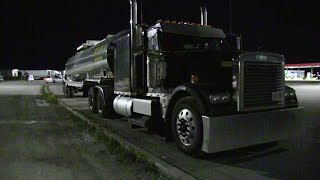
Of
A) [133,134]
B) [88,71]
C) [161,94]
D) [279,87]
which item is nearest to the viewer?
[279,87]

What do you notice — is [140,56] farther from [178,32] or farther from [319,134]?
[319,134]

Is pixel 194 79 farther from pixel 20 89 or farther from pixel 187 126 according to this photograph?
pixel 20 89

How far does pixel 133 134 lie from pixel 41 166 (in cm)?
333

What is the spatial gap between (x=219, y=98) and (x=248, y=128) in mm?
831

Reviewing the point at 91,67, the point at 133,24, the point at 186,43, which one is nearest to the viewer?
the point at 186,43

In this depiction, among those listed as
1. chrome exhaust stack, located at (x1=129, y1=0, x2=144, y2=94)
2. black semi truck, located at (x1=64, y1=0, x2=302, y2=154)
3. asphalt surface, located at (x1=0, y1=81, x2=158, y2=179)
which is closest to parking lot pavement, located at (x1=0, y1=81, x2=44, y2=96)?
asphalt surface, located at (x1=0, y1=81, x2=158, y2=179)

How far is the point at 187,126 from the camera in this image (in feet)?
22.8

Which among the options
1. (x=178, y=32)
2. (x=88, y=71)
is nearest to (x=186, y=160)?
(x=178, y=32)

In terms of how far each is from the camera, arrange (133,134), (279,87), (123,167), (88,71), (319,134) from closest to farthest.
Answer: (123,167), (279,87), (319,134), (133,134), (88,71)

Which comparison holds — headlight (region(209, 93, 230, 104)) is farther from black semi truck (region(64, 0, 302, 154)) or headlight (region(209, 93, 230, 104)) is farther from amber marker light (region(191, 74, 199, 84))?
amber marker light (region(191, 74, 199, 84))

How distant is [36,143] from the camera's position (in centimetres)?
846

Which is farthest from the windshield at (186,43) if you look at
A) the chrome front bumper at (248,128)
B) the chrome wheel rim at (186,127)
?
the chrome front bumper at (248,128)

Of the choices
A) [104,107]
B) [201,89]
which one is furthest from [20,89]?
[201,89]

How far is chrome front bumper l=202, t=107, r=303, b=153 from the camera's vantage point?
6.30 metres
